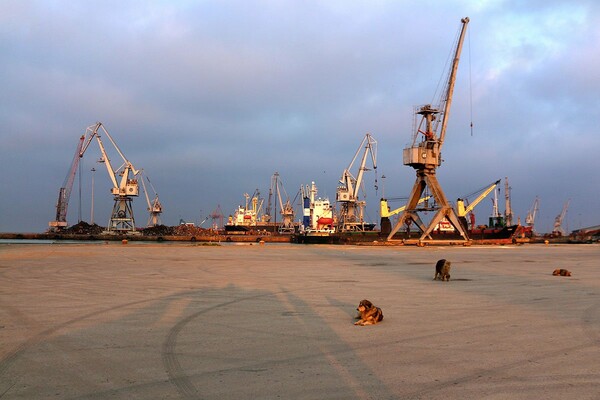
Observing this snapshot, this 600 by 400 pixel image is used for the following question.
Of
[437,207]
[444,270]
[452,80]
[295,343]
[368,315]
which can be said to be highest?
[452,80]

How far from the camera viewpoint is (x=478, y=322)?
37.4 ft

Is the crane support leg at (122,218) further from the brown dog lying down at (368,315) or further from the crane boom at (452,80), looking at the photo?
the brown dog lying down at (368,315)

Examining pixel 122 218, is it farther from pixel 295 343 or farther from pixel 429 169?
pixel 295 343

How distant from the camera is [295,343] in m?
9.38

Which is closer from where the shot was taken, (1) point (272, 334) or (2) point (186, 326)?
(1) point (272, 334)

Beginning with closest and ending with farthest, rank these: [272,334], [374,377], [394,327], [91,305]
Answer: [374,377]
[272,334]
[394,327]
[91,305]

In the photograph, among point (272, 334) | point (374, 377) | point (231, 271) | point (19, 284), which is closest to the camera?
point (374, 377)

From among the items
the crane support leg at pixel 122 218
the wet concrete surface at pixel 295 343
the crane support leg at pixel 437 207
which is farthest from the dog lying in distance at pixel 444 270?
the crane support leg at pixel 122 218

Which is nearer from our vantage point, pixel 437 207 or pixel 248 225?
pixel 437 207

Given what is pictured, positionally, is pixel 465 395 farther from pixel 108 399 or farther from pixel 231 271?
pixel 231 271

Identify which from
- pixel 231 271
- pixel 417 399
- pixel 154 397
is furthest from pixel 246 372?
pixel 231 271

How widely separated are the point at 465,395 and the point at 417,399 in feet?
2.19

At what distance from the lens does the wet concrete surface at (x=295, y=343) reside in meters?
6.73

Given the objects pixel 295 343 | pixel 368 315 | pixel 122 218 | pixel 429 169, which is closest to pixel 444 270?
pixel 368 315
